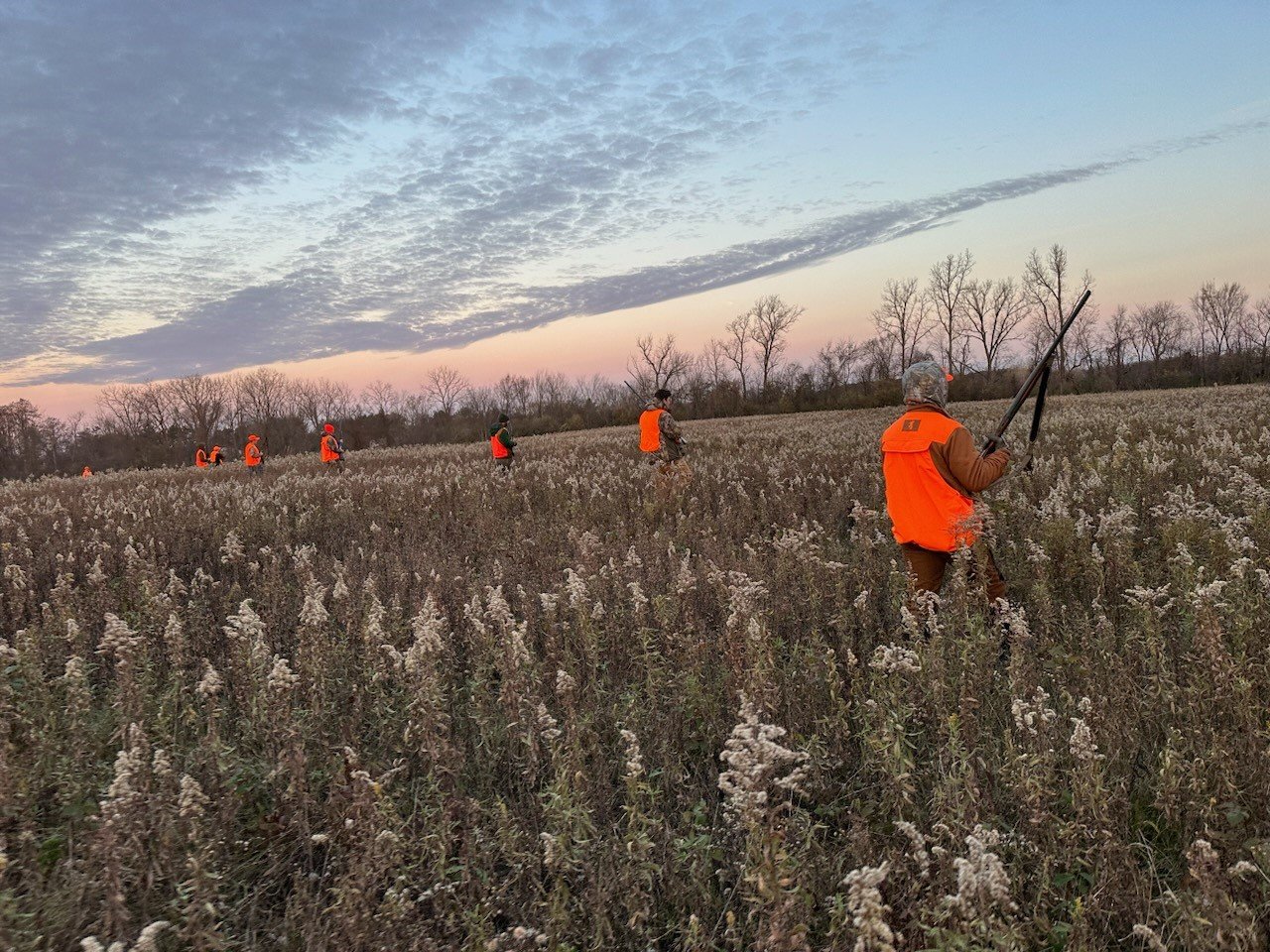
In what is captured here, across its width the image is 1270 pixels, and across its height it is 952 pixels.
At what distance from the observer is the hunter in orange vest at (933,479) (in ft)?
17.3

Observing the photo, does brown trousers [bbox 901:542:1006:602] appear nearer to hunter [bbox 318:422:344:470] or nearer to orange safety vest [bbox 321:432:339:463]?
hunter [bbox 318:422:344:470]

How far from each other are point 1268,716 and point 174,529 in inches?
545

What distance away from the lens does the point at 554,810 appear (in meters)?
3.16

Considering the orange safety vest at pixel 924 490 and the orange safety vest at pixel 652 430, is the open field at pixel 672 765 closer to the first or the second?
the orange safety vest at pixel 924 490

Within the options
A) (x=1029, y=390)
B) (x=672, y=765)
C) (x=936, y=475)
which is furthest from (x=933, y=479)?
(x=672, y=765)

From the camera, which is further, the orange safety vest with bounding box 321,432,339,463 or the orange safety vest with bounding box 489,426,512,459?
the orange safety vest with bounding box 321,432,339,463

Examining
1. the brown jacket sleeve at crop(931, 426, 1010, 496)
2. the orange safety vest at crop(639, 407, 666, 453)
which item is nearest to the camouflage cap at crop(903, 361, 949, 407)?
the brown jacket sleeve at crop(931, 426, 1010, 496)

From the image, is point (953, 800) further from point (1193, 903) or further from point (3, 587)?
point (3, 587)

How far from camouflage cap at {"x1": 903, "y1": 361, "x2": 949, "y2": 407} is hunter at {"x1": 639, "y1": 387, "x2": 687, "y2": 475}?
738 cm

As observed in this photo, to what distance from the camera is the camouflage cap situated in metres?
5.59

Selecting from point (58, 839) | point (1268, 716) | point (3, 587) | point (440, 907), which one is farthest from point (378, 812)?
point (3, 587)

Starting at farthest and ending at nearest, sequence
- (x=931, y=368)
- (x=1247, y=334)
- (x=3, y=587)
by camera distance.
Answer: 1. (x=1247, y=334)
2. (x=3, y=587)
3. (x=931, y=368)

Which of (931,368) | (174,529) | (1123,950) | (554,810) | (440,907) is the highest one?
(931,368)

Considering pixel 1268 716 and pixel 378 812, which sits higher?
pixel 378 812
